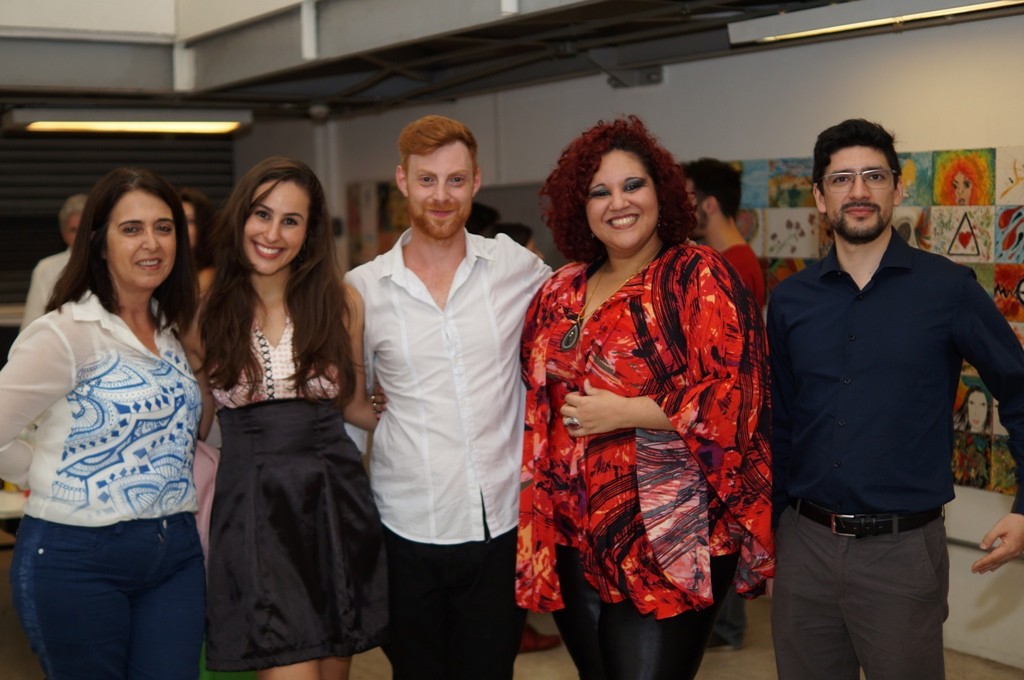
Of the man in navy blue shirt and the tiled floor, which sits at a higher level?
the man in navy blue shirt

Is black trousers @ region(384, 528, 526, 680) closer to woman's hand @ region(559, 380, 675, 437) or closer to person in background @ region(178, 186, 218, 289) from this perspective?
woman's hand @ region(559, 380, 675, 437)

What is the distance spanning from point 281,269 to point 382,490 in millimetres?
672

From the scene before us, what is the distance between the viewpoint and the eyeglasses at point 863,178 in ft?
8.95

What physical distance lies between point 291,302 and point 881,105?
3007 millimetres

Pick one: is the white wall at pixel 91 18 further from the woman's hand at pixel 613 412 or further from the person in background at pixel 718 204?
the woman's hand at pixel 613 412

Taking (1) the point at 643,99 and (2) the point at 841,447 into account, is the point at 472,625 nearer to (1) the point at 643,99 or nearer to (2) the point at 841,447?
(2) the point at 841,447

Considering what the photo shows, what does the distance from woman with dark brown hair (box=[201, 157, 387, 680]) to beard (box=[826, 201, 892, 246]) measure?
4.34 feet

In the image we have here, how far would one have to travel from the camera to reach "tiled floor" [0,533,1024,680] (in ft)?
15.5

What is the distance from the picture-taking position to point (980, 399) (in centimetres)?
463

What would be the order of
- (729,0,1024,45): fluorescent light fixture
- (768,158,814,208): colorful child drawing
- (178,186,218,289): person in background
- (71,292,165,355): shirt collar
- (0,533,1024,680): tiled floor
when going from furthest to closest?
(768,158,814,208): colorful child drawing < (178,186,218,289): person in background < (0,533,1024,680): tiled floor < (729,0,1024,45): fluorescent light fixture < (71,292,165,355): shirt collar

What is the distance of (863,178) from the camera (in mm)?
2727

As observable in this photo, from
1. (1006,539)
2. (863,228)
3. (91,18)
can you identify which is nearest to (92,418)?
(863,228)

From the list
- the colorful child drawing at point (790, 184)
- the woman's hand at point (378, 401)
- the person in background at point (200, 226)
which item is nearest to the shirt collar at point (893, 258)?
the woman's hand at point (378, 401)

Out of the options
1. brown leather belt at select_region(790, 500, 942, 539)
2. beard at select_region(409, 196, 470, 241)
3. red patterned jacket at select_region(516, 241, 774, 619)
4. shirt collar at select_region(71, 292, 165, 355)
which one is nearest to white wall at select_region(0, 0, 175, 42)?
shirt collar at select_region(71, 292, 165, 355)
